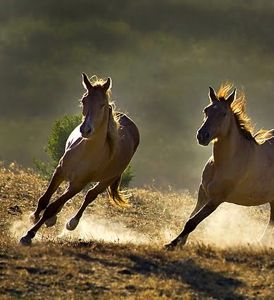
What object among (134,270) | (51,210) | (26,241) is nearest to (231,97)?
(51,210)

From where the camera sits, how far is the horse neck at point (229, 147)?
1412 cm

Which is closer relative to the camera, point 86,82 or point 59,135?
point 86,82

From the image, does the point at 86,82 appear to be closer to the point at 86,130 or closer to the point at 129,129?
the point at 86,130

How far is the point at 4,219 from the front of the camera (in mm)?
18234

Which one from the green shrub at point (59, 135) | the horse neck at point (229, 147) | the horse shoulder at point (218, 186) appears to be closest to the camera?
Result: the horse shoulder at point (218, 186)

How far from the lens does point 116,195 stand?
696 inches

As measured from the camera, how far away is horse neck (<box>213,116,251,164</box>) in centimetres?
1412

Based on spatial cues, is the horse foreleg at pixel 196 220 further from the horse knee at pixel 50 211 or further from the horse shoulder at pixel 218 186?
the horse knee at pixel 50 211

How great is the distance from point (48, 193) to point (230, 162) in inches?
140

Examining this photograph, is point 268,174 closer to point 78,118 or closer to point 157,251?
point 157,251

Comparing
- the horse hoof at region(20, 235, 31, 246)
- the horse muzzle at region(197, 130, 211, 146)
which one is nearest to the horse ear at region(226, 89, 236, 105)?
the horse muzzle at region(197, 130, 211, 146)

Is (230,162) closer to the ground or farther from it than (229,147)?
closer to the ground

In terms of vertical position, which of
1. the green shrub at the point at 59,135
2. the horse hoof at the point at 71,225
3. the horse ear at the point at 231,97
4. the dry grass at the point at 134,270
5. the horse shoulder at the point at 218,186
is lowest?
the dry grass at the point at 134,270

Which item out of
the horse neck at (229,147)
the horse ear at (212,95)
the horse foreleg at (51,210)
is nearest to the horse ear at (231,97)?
the horse ear at (212,95)
